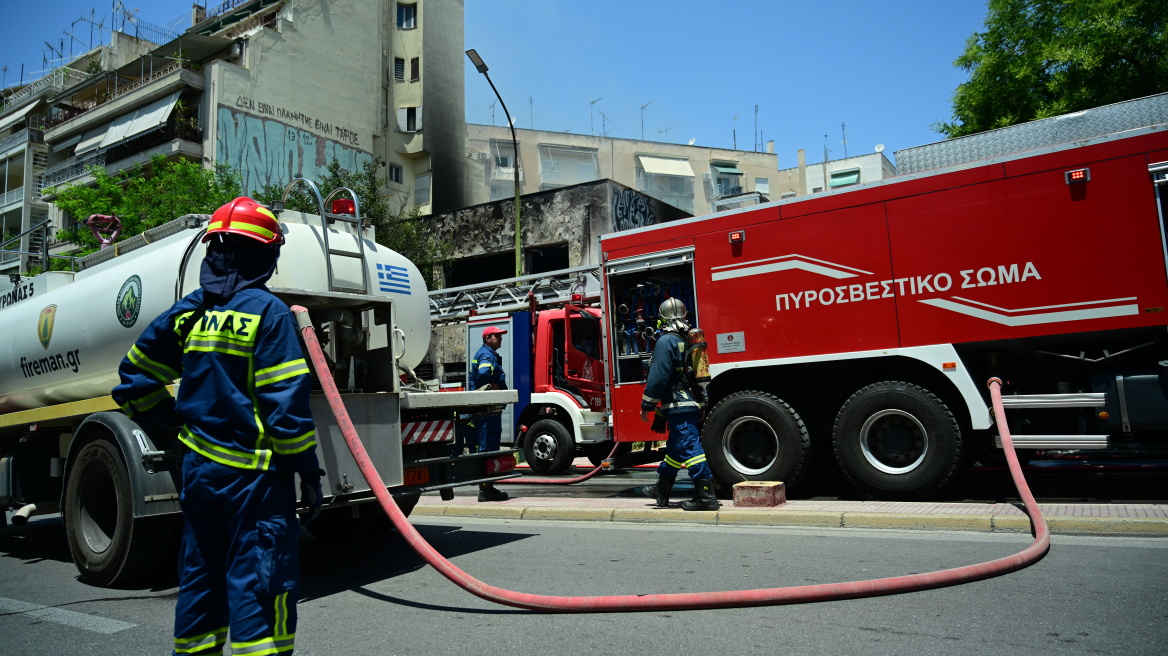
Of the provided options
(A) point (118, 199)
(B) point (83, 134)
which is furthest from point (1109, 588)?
(B) point (83, 134)

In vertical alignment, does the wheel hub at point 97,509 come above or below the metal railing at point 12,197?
below

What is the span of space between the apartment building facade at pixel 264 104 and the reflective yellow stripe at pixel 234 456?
3192 centimetres

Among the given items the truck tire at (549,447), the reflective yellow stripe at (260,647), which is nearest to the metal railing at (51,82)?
the truck tire at (549,447)

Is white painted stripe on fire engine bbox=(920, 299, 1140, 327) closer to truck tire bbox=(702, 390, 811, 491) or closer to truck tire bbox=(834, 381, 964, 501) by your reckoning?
truck tire bbox=(834, 381, 964, 501)

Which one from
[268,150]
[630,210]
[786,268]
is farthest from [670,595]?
[268,150]

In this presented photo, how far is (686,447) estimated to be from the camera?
7.29 m

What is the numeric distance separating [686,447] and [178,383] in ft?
13.6

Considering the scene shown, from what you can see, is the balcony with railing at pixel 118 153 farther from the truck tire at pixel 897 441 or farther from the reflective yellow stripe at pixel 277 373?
the reflective yellow stripe at pixel 277 373

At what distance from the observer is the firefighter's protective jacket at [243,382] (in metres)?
2.96

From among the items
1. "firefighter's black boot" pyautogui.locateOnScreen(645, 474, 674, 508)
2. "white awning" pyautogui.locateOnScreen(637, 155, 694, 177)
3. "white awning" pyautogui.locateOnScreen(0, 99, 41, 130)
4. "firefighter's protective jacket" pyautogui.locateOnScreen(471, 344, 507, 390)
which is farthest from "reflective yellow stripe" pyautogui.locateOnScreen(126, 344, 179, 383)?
"white awning" pyautogui.locateOnScreen(637, 155, 694, 177)

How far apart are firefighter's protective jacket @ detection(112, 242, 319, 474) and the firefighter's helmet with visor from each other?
0.40 feet

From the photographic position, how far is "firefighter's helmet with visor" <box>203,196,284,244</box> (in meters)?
3.21

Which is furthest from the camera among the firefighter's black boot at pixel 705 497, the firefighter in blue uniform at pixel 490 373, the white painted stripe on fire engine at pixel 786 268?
the firefighter in blue uniform at pixel 490 373

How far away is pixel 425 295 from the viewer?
722 cm
